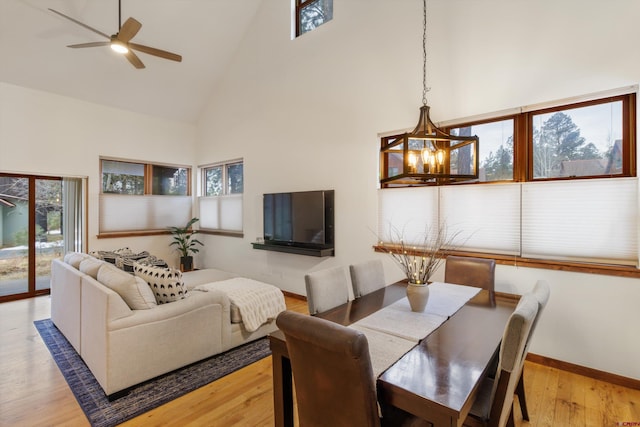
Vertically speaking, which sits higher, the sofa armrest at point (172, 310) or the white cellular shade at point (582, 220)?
the white cellular shade at point (582, 220)

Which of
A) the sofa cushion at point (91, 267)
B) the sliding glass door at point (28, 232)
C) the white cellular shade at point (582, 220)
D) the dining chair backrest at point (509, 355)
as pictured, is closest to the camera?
the dining chair backrest at point (509, 355)

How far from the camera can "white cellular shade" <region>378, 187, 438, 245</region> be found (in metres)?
3.52

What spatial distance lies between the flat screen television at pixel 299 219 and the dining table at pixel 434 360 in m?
2.06

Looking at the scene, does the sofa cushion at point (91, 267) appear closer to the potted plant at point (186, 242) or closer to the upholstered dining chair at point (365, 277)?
the upholstered dining chair at point (365, 277)

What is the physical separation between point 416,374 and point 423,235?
2.45 m

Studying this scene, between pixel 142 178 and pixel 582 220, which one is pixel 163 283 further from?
pixel 142 178

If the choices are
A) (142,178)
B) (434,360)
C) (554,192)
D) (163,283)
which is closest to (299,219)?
(163,283)

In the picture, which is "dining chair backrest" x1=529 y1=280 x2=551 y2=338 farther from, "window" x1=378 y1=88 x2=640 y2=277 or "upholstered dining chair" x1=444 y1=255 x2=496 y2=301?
"window" x1=378 y1=88 x2=640 y2=277

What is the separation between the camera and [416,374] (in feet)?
4.20

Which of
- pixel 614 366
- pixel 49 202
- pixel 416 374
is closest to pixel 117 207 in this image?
pixel 49 202

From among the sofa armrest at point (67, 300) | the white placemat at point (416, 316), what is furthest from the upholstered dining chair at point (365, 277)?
the sofa armrest at point (67, 300)

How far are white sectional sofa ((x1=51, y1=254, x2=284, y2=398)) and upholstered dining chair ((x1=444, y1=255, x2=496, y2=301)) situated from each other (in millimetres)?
2111

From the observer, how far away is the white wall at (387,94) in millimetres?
2576

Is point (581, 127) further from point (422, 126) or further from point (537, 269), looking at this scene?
point (422, 126)
